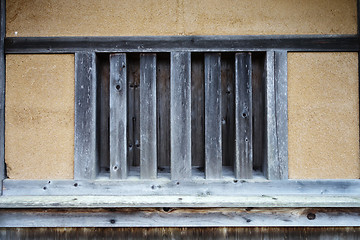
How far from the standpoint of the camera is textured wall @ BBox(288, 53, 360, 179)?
6.05 feet

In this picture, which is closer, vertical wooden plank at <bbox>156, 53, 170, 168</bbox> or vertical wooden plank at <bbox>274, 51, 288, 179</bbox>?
vertical wooden plank at <bbox>274, 51, 288, 179</bbox>

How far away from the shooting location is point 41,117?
1860 mm

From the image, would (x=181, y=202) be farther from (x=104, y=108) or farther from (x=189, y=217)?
(x=104, y=108)

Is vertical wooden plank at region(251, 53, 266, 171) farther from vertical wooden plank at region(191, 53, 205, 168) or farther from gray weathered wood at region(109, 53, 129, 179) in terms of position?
gray weathered wood at region(109, 53, 129, 179)

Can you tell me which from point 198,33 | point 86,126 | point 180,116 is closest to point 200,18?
point 198,33

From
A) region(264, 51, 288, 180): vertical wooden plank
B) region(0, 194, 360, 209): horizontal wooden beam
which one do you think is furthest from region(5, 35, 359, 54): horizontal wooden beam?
region(0, 194, 360, 209): horizontal wooden beam

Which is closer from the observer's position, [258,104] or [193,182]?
[193,182]

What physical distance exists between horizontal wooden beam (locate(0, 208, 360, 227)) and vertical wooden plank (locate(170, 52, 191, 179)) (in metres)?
0.32

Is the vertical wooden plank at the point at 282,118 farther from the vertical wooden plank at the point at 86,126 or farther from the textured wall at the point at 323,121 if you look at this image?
the vertical wooden plank at the point at 86,126

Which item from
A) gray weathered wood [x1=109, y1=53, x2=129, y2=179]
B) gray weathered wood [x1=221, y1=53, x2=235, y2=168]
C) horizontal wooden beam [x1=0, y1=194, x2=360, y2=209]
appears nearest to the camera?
horizontal wooden beam [x1=0, y1=194, x2=360, y2=209]

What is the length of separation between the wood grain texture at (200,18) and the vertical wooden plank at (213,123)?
359 mm

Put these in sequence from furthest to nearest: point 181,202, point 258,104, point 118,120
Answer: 1. point 258,104
2. point 118,120
3. point 181,202

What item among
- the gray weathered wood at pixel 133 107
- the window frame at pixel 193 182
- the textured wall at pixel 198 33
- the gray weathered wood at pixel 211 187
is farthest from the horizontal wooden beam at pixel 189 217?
the gray weathered wood at pixel 133 107

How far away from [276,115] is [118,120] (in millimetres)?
1251
